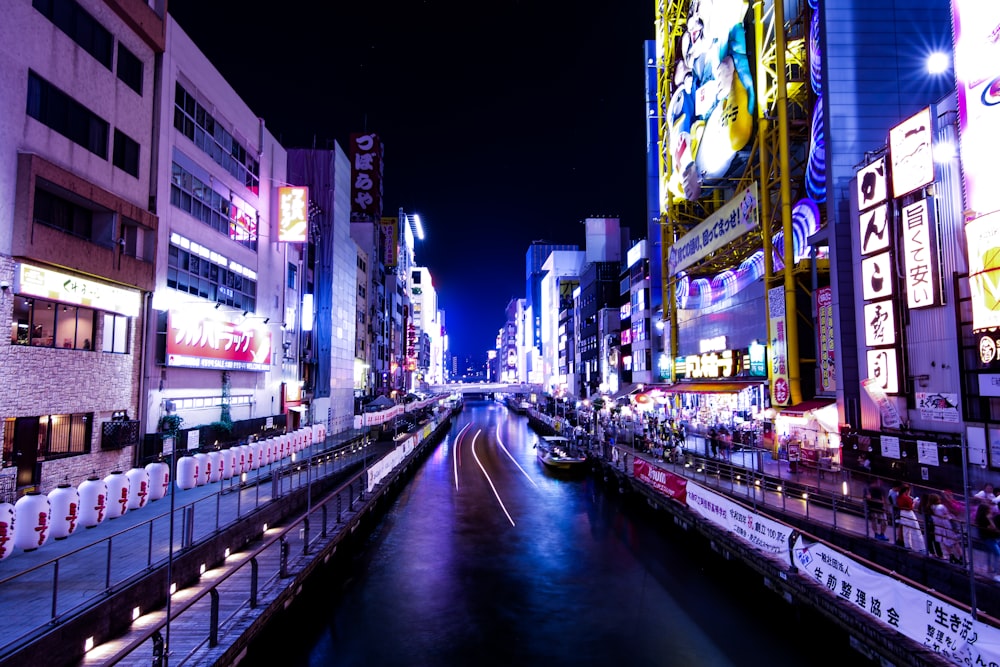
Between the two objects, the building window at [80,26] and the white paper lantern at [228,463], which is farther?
the white paper lantern at [228,463]

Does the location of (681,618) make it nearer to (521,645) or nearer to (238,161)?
(521,645)

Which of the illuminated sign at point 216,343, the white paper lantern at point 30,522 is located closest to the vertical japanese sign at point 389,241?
the illuminated sign at point 216,343

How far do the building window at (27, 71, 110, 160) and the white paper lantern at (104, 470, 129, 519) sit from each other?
39.7 ft

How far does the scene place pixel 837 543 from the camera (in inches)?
605

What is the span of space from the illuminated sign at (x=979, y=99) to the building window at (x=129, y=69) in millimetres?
30833

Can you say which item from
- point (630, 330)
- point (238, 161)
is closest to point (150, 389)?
point (238, 161)

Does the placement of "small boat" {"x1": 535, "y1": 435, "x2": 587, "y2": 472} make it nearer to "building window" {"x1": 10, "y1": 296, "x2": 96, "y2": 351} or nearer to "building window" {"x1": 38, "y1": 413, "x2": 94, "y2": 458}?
"building window" {"x1": 38, "y1": 413, "x2": 94, "y2": 458}

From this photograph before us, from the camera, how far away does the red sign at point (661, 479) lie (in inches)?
981

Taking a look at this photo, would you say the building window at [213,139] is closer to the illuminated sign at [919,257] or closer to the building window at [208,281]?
the building window at [208,281]

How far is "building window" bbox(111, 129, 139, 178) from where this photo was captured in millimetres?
22609

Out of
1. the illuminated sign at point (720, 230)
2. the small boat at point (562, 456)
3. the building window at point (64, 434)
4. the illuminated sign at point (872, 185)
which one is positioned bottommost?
the small boat at point (562, 456)

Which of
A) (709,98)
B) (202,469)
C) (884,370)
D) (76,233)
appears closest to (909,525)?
(884,370)

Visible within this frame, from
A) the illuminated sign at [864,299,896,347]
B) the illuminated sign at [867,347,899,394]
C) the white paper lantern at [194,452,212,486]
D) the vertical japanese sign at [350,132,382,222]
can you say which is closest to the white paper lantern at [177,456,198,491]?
the white paper lantern at [194,452,212,486]

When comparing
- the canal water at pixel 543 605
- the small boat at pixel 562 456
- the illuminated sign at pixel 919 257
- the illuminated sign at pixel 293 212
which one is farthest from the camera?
the small boat at pixel 562 456
